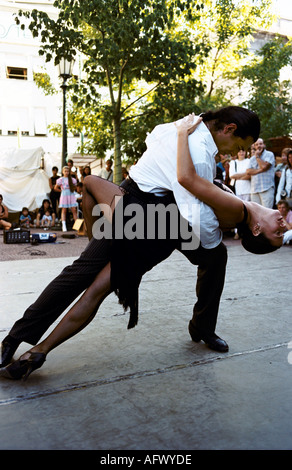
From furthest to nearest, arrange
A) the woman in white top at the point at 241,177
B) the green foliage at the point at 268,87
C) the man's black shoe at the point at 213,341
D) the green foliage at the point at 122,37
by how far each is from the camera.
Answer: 1. the green foliage at the point at 268,87
2. the green foliage at the point at 122,37
3. the woman in white top at the point at 241,177
4. the man's black shoe at the point at 213,341

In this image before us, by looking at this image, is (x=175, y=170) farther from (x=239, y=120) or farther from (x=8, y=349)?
(x=8, y=349)

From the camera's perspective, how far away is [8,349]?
8.69ft

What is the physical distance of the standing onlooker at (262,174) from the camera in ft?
30.7

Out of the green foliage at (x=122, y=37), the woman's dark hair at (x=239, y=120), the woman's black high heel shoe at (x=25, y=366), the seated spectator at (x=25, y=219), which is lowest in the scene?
the seated spectator at (x=25, y=219)

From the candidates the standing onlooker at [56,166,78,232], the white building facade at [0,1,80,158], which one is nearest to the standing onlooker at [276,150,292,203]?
the standing onlooker at [56,166,78,232]

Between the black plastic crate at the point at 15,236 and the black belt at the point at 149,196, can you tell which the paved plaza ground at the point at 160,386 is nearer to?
the black belt at the point at 149,196

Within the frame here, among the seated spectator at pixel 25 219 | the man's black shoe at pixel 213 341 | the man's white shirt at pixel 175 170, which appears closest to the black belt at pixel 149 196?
the man's white shirt at pixel 175 170

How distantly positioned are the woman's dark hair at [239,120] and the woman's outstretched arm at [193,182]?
0.65 ft

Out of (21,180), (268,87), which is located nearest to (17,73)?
(21,180)

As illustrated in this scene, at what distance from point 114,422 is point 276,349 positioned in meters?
1.34

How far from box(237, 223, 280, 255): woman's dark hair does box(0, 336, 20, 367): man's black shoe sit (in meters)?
1.44

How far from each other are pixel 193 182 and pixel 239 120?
0.54 meters

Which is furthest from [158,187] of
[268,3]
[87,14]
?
[268,3]
